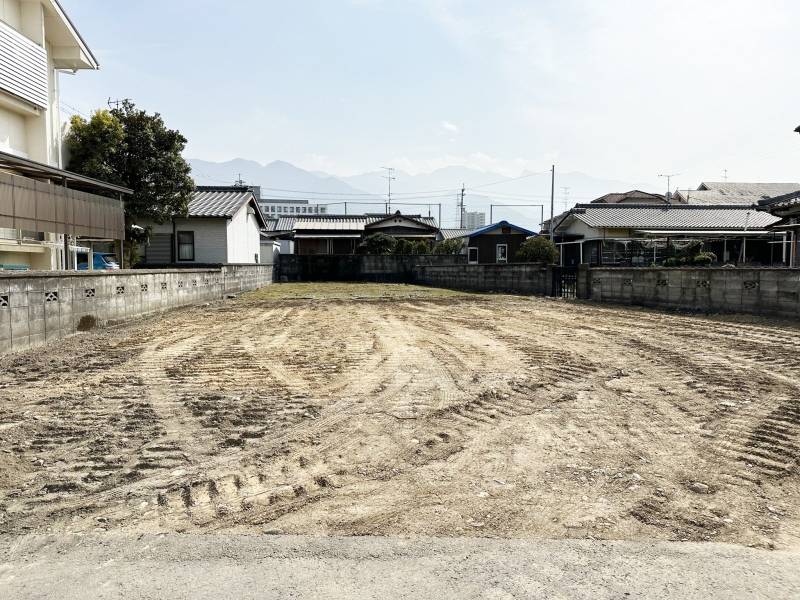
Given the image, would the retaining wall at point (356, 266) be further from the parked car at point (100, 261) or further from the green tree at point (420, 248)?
the parked car at point (100, 261)

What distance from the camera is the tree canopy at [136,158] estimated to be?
1759 centimetres

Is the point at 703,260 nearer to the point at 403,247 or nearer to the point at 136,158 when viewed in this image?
the point at 403,247

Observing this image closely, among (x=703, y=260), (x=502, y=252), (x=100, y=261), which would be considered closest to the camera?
(x=100, y=261)

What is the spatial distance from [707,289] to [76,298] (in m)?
12.9

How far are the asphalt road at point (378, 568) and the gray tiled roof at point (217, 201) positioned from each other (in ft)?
72.1

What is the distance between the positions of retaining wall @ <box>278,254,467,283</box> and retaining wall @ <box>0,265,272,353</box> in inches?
600

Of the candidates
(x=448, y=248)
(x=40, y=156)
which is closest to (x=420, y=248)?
(x=448, y=248)

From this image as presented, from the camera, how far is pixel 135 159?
62.4 ft

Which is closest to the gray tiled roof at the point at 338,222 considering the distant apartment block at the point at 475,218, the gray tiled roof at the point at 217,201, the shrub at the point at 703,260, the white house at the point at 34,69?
the gray tiled roof at the point at 217,201

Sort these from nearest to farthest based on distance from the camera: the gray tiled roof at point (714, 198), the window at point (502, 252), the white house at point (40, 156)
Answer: the white house at point (40, 156), the window at point (502, 252), the gray tiled roof at point (714, 198)

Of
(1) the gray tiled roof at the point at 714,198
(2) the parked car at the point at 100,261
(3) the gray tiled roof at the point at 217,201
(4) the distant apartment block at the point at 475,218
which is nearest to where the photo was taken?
(2) the parked car at the point at 100,261

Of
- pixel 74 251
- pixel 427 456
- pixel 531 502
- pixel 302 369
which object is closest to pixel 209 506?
pixel 427 456

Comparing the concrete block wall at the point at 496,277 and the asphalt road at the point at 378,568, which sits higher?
the concrete block wall at the point at 496,277

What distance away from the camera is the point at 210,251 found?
79.3ft
